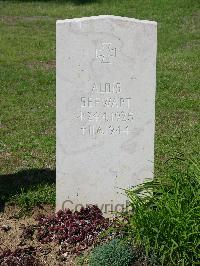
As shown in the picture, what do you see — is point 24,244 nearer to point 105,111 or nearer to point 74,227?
point 74,227

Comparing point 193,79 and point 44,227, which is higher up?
point 193,79

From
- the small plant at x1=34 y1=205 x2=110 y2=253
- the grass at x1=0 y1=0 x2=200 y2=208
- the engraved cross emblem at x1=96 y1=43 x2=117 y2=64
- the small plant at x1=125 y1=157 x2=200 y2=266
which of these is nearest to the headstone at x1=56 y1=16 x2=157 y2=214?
the engraved cross emblem at x1=96 y1=43 x2=117 y2=64

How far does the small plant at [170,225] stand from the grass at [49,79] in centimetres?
141

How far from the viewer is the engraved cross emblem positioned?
4887 mm

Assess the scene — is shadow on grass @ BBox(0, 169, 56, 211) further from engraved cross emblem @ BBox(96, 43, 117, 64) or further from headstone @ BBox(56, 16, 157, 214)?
engraved cross emblem @ BBox(96, 43, 117, 64)

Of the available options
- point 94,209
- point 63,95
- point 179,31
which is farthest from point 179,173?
point 179,31

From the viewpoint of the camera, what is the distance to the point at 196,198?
4.50 m

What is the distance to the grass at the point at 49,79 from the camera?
23.5 ft

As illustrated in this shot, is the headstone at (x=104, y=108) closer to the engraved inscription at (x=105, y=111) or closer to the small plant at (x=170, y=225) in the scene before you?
the engraved inscription at (x=105, y=111)

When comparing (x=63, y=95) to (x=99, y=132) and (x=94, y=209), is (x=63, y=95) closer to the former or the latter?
(x=99, y=132)

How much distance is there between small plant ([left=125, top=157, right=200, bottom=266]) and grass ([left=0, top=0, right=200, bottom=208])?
141 centimetres

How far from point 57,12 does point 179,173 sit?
13273 mm

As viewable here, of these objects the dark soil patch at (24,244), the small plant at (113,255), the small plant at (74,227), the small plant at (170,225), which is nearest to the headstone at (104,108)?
the small plant at (74,227)

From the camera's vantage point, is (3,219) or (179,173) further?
(3,219)
